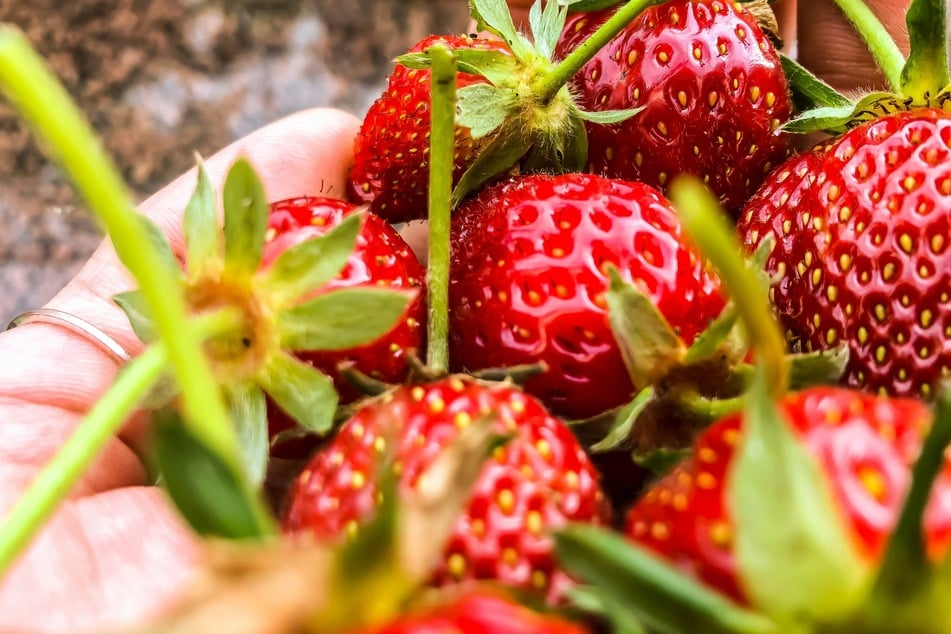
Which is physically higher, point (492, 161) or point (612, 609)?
Result: point (492, 161)

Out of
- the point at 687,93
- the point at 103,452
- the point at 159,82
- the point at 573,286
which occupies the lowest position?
the point at 103,452

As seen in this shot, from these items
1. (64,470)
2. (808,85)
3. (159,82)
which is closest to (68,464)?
(64,470)

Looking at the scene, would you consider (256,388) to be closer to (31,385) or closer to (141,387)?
(141,387)

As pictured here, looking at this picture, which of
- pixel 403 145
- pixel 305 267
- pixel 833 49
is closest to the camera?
pixel 305 267

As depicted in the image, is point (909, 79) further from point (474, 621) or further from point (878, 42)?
point (474, 621)

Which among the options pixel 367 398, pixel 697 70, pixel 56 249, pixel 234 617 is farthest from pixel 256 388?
pixel 56 249

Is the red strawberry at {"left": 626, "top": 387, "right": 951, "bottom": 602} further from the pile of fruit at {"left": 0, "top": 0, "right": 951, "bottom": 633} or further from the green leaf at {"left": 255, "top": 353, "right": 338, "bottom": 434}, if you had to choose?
the green leaf at {"left": 255, "top": 353, "right": 338, "bottom": 434}

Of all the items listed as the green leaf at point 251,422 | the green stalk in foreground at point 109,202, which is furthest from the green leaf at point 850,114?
the green stalk in foreground at point 109,202
